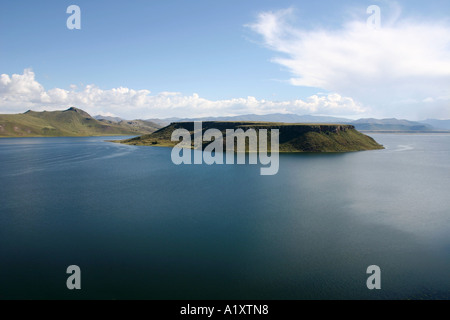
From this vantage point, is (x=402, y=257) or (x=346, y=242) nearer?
(x=402, y=257)

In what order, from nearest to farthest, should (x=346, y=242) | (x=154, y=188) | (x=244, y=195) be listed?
(x=346, y=242), (x=244, y=195), (x=154, y=188)

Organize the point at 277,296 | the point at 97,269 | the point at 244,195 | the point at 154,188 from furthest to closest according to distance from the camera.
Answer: the point at 154,188 < the point at 244,195 < the point at 97,269 < the point at 277,296

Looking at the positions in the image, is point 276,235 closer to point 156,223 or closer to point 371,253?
point 371,253

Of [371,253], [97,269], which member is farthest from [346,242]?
[97,269]

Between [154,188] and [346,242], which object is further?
[154,188]

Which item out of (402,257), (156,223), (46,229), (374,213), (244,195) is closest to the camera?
(402,257)

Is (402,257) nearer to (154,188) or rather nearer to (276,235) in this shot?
(276,235)

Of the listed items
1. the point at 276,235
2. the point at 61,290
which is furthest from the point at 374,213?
the point at 61,290
